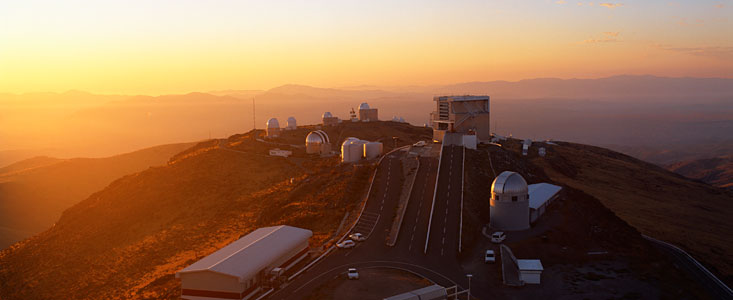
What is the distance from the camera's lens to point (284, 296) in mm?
29734

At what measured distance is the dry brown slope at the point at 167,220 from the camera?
43.7 meters

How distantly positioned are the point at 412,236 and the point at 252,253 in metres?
12.6

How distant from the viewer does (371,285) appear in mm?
30250

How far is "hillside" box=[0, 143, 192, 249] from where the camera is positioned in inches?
3125

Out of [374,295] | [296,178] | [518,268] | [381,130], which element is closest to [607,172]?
[381,130]

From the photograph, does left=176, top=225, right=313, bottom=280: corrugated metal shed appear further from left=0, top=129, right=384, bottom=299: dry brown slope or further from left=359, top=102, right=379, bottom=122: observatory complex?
left=359, top=102, right=379, bottom=122: observatory complex

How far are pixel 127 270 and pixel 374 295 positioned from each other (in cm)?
2623

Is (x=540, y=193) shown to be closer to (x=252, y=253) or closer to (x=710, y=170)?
(x=252, y=253)

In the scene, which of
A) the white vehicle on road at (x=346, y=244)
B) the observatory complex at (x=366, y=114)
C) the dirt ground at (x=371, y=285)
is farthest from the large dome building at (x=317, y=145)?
the dirt ground at (x=371, y=285)

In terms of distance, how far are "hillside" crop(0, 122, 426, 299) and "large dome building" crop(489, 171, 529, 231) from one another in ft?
40.0

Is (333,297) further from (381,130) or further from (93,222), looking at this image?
(381,130)

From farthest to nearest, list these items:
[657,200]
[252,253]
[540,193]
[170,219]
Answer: [657,200] < [170,219] < [540,193] < [252,253]

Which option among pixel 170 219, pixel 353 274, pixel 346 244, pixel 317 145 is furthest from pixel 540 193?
pixel 170 219

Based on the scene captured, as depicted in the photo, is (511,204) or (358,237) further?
(511,204)
